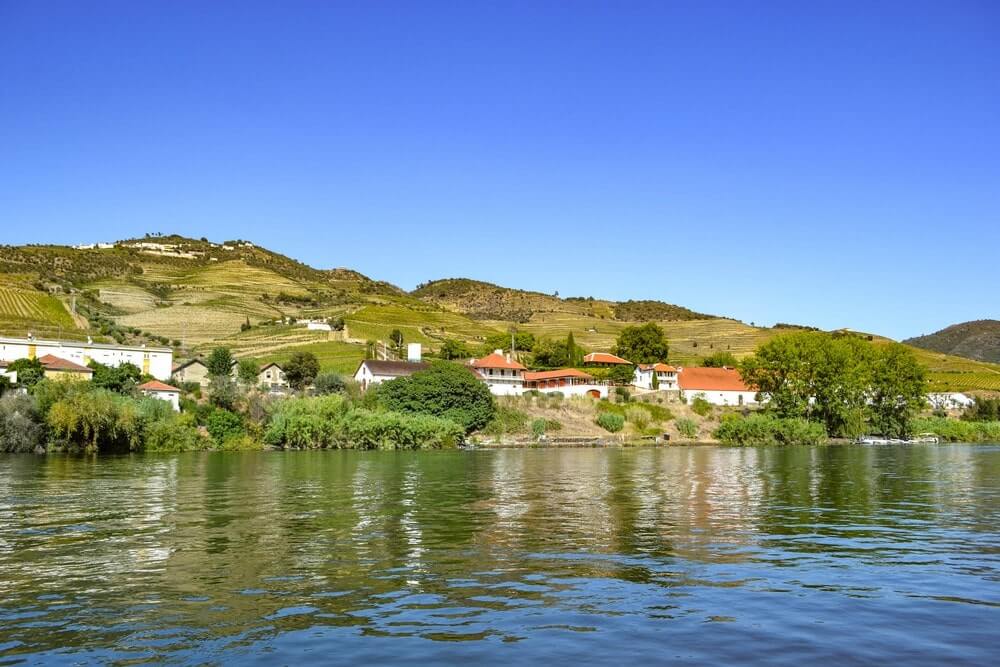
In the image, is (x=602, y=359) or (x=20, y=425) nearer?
(x=20, y=425)

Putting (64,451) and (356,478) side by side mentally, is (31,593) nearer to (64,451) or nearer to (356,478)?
(356,478)

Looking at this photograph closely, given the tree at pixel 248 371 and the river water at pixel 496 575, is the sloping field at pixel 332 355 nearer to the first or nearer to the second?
the tree at pixel 248 371

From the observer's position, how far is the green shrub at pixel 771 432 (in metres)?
106

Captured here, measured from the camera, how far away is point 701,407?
392ft

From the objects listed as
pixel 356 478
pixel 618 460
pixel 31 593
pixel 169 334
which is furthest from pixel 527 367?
pixel 31 593

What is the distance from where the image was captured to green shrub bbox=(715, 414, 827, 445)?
106m

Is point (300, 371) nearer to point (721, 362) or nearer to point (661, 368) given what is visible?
point (661, 368)

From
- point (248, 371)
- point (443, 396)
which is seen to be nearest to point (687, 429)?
point (443, 396)

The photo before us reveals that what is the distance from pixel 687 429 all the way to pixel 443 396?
107 ft

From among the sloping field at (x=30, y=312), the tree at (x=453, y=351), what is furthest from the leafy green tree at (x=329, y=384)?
the sloping field at (x=30, y=312)

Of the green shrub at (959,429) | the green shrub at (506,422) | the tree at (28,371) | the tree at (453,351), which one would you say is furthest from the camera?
the tree at (453,351)

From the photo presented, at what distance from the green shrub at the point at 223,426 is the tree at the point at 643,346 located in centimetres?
8164

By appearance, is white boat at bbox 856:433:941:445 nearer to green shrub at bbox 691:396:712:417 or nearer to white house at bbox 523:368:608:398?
green shrub at bbox 691:396:712:417

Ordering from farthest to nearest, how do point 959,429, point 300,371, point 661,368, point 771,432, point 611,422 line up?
point 661,368, point 959,429, point 300,371, point 611,422, point 771,432
